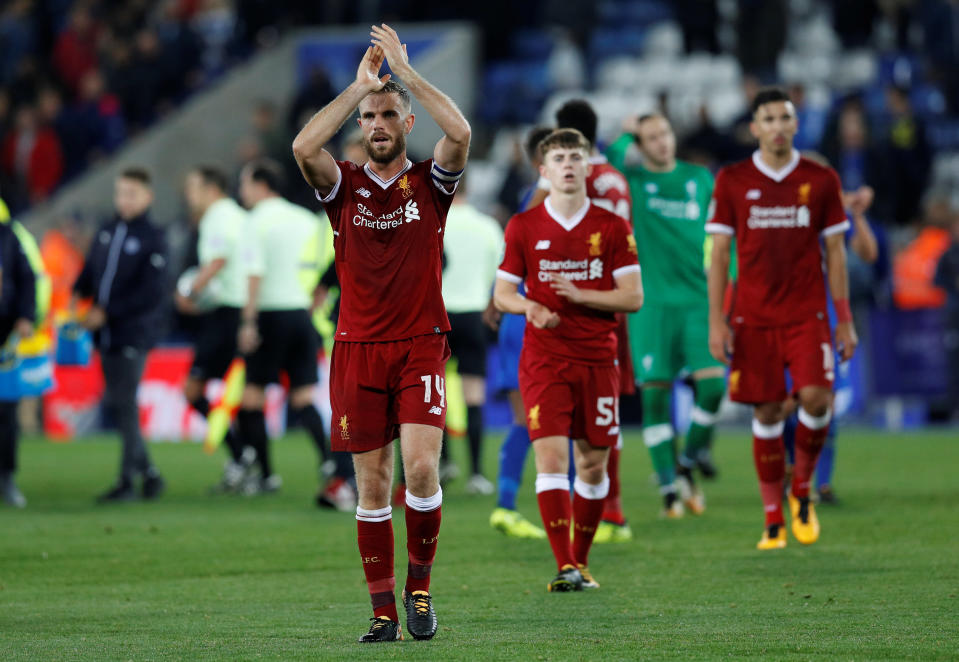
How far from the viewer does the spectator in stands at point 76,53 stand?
1098 inches

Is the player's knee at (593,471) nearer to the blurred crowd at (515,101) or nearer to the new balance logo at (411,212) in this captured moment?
the new balance logo at (411,212)

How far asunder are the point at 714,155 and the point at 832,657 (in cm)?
1408

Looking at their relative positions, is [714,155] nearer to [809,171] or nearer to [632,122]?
[632,122]

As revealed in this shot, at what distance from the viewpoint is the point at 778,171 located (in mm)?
8859

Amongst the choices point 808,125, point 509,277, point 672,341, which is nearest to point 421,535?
point 509,277

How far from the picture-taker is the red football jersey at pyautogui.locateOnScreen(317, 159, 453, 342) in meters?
6.43

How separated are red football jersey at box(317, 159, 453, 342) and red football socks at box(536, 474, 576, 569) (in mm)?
1416

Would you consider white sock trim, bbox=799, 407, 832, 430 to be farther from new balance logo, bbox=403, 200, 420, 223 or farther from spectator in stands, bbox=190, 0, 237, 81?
spectator in stands, bbox=190, 0, 237, 81

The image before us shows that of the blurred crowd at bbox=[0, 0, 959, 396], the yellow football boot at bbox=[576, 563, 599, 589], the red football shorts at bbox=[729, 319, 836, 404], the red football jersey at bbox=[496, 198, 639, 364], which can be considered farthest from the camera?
the blurred crowd at bbox=[0, 0, 959, 396]

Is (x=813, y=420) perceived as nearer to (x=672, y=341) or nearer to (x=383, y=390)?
(x=672, y=341)

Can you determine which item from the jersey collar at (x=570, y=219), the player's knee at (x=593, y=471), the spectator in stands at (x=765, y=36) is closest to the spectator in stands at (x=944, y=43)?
the spectator in stands at (x=765, y=36)

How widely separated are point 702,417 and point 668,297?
880 mm

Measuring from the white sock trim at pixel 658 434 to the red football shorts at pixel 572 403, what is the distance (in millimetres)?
2683

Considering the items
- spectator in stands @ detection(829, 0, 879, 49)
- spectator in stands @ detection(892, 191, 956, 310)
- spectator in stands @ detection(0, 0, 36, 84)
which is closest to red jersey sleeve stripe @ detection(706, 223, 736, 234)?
spectator in stands @ detection(892, 191, 956, 310)
